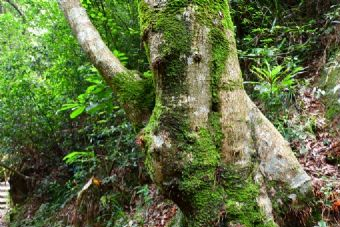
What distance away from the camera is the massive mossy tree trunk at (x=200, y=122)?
2072 millimetres

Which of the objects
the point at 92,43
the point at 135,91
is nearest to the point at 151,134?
the point at 135,91

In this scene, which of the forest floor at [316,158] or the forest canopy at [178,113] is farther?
the forest floor at [316,158]

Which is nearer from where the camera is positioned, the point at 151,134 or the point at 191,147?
the point at 191,147

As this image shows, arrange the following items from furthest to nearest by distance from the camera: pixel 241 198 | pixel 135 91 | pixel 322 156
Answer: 1. pixel 322 156
2. pixel 135 91
3. pixel 241 198

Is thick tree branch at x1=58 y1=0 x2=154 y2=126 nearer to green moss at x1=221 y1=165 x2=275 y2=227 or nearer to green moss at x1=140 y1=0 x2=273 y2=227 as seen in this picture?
green moss at x1=140 y1=0 x2=273 y2=227

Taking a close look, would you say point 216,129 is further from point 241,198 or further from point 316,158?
point 316,158

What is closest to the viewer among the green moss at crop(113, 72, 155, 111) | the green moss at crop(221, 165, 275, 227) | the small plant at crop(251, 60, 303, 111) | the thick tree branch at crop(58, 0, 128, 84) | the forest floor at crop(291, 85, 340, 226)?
the green moss at crop(221, 165, 275, 227)

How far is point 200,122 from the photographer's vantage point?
2137mm

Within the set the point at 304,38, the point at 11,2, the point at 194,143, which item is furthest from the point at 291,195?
the point at 11,2

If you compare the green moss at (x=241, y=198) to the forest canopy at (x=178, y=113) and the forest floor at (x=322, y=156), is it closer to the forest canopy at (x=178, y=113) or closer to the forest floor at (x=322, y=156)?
the forest canopy at (x=178, y=113)

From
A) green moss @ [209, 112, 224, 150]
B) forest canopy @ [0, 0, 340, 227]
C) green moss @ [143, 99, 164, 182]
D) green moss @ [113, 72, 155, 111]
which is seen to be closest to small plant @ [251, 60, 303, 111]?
forest canopy @ [0, 0, 340, 227]

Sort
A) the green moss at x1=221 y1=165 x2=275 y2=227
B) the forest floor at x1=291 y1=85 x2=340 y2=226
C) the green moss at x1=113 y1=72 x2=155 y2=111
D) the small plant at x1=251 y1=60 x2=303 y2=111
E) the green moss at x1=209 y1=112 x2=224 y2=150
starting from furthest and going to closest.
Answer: the small plant at x1=251 y1=60 x2=303 y2=111 → the green moss at x1=113 y1=72 x2=155 y2=111 → the forest floor at x1=291 y1=85 x2=340 y2=226 → the green moss at x1=209 y1=112 x2=224 y2=150 → the green moss at x1=221 y1=165 x2=275 y2=227

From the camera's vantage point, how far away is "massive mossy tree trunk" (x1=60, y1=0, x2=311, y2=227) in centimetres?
207

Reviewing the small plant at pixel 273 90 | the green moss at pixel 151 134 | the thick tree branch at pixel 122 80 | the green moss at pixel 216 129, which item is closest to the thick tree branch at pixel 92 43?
the thick tree branch at pixel 122 80
